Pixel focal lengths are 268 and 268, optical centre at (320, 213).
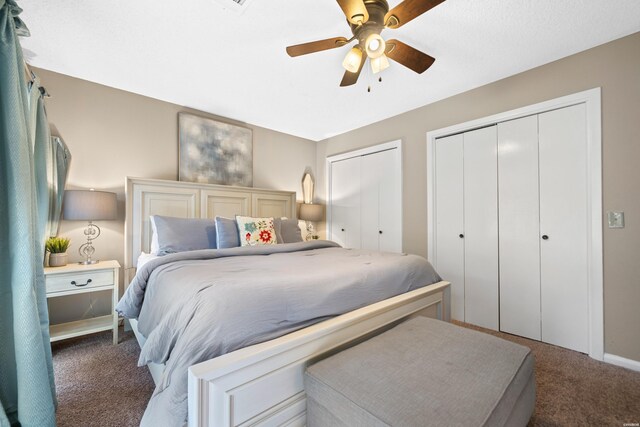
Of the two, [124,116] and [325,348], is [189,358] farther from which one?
[124,116]

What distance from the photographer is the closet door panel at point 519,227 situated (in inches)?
94.0

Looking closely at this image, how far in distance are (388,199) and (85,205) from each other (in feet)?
10.2

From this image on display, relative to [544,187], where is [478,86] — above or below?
above

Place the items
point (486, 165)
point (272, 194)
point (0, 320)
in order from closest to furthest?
point (0, 320)
point (486, 165)
point (272, 194)

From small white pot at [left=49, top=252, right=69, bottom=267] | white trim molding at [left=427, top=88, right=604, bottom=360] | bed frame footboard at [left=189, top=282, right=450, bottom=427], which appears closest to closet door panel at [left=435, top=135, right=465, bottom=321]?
white trim molding at [left=427, top=88, right=604, bottom=360]

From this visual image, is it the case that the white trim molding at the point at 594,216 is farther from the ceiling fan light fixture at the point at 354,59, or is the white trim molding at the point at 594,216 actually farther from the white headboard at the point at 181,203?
the white headboard at the point at 181,203

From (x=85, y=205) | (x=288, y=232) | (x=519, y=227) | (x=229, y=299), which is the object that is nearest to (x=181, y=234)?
(x=85, y=205)

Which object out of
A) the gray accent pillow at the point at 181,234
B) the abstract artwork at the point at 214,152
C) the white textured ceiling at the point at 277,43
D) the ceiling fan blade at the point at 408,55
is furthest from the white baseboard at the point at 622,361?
the abstract artwork at the point at 214,152

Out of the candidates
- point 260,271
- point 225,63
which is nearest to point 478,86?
point 225,63

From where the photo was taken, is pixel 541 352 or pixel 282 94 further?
pixel 282 94

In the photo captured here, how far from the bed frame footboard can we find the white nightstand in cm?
186

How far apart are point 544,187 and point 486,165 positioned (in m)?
0.52

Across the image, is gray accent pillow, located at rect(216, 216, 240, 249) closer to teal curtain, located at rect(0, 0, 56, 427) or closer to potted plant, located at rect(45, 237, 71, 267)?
potted plant, located at rect(45, 237, 71, 267)

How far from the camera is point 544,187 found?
7.66 feet
